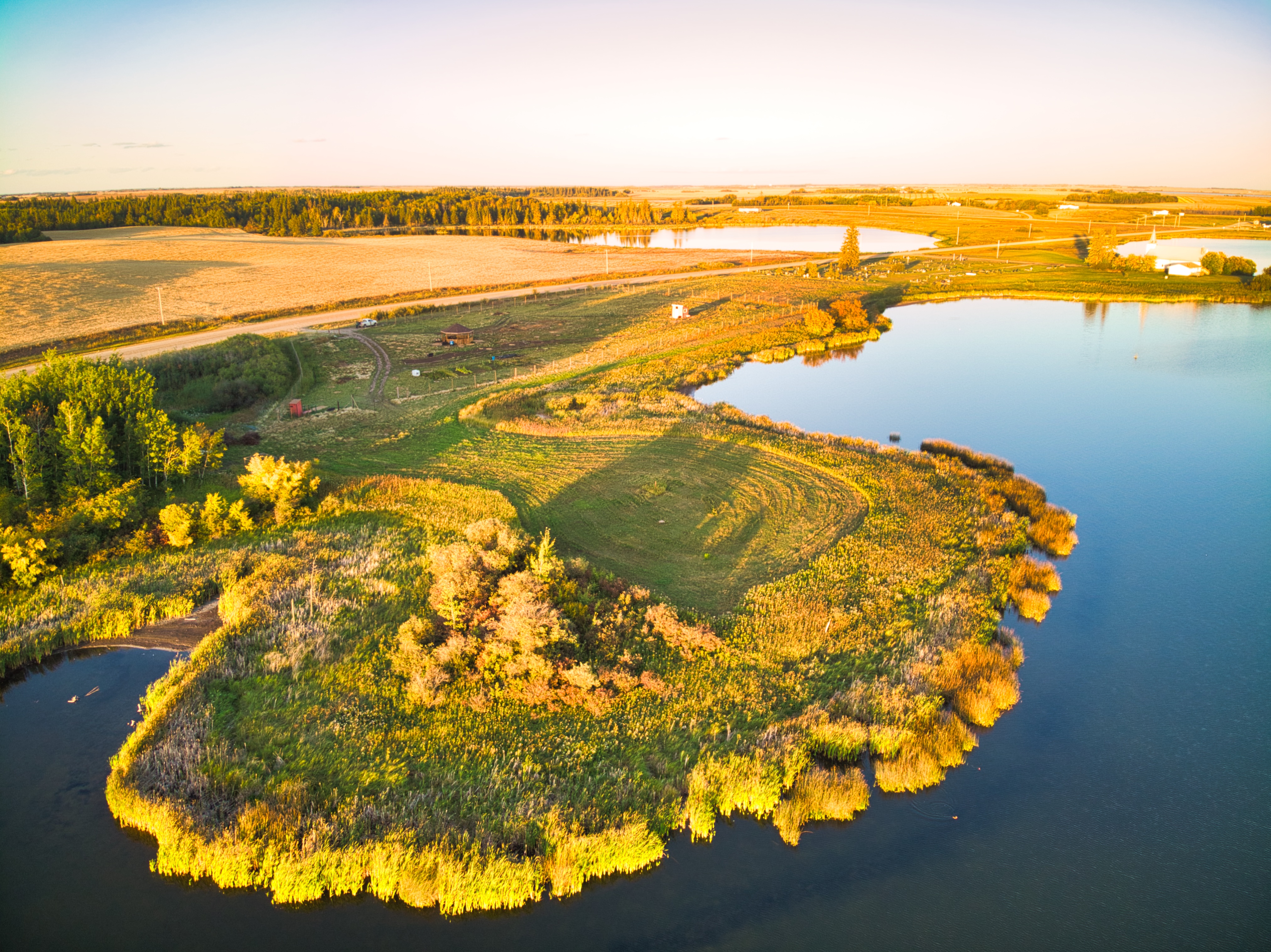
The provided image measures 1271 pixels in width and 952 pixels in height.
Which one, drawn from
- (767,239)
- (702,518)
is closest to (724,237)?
(767,239)

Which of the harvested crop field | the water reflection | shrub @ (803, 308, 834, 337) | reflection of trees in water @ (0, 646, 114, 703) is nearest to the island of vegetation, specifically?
reflection of trees in water @ (0, 646, 114, 703)

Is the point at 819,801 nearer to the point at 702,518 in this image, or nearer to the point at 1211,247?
the point at 702,518

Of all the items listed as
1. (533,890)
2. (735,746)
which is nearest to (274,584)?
(533,890)

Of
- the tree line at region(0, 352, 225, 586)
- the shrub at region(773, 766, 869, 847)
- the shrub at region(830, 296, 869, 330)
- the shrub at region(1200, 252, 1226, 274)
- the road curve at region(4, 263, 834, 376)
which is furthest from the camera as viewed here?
the shrub at region(1200, 252, 1226, 274)

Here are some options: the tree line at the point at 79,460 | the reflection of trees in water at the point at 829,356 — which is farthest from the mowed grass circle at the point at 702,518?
the reflection of trees in water at the point at 829,356

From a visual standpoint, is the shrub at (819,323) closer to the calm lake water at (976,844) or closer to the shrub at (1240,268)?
the calm lake water at (976,844)

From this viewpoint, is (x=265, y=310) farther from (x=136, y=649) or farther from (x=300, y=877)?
(x=300, y=877)

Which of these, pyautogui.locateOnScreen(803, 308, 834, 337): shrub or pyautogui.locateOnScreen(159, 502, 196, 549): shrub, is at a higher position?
pyautogui.locateOnScreen(803, 308, 834, 337): shrub

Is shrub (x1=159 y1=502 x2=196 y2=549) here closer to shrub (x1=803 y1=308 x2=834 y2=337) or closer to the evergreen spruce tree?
shrub (x1=803 y1=308 x2=834 y2=337)
